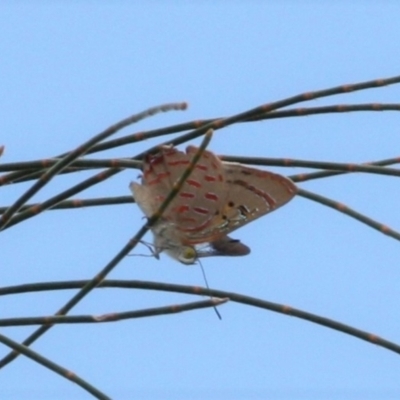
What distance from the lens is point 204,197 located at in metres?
3.66

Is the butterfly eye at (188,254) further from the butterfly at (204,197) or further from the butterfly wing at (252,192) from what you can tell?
the butterfly wing at (252,192)

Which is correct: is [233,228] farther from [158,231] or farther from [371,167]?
[371,167]

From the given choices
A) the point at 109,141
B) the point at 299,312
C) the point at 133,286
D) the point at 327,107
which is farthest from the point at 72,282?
the point at 327,107

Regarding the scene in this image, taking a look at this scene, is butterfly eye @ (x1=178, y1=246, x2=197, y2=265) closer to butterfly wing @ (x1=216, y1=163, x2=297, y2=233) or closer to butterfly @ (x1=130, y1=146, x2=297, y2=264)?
butterfly @ (x1=130, y1=146, x2=297, y2=264)

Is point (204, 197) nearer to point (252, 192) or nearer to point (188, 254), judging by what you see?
point (252, 192)

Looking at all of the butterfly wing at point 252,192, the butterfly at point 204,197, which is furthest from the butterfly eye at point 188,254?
the butterfly wing at point 252,192

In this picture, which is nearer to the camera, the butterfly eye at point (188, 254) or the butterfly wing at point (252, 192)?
the butterfly wing at point (252, 192)

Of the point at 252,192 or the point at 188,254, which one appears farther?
the point at 188,254

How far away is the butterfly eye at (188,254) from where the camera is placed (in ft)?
13.4

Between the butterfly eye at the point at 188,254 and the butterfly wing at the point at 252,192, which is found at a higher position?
the butterfly eye at the point at 188,254

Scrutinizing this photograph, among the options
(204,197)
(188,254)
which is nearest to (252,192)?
(204,197)

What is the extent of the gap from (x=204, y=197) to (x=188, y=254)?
476 millimetres

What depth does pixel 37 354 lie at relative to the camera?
3100mm

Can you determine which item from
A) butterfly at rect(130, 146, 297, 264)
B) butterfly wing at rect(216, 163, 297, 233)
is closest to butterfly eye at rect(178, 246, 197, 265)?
butterfly at rect(130, 146, 297, 264)
